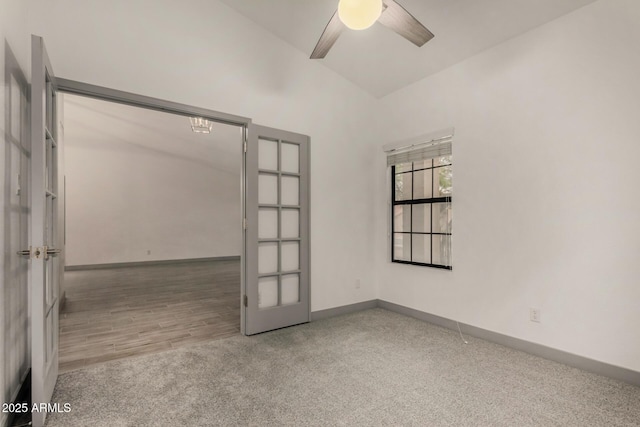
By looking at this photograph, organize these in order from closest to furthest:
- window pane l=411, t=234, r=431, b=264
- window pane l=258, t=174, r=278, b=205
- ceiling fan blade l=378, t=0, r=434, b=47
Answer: ceiling fan blade l=378, t=0, r=434, b=47 < window pane l=258, t=174, r=278, b=205 < window pane l=411, t=234, r=431, b=264

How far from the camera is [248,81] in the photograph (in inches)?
127

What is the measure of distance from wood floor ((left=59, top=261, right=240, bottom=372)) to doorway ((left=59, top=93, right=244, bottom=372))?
2cm

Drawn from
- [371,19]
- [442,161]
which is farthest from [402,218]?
[371,19]

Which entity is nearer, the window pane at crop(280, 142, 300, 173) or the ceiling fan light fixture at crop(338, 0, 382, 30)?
the ceiling fan light fixture at crop(338, 0, 382, 30)

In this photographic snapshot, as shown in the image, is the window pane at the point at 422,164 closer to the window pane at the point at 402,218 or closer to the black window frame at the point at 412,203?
the black window frame at the point at 412,203

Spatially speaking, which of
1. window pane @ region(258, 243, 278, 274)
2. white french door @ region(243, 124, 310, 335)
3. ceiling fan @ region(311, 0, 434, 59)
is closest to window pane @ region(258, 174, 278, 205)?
white french door @ region(243, 124, 310, 335)

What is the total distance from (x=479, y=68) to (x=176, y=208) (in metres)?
7.78

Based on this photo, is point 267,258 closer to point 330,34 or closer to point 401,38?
point 330,34

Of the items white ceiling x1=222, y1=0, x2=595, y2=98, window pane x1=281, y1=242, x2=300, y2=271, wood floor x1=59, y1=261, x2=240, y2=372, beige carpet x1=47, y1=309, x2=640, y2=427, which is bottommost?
wood floor x1=59, y1=261, x2=240, y2=372

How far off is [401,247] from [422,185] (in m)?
0.82

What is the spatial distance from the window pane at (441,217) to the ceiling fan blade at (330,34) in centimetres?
202

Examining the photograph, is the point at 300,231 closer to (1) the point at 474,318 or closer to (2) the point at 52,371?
(1) the point at 474,318

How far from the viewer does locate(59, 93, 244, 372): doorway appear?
4.31 metres

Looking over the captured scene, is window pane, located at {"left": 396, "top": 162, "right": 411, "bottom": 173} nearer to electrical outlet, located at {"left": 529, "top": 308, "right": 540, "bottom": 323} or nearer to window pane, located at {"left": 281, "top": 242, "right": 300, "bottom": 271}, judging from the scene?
window pane, located at {"left": 281, "top": 242, "right": 300, "bottom": 271}
